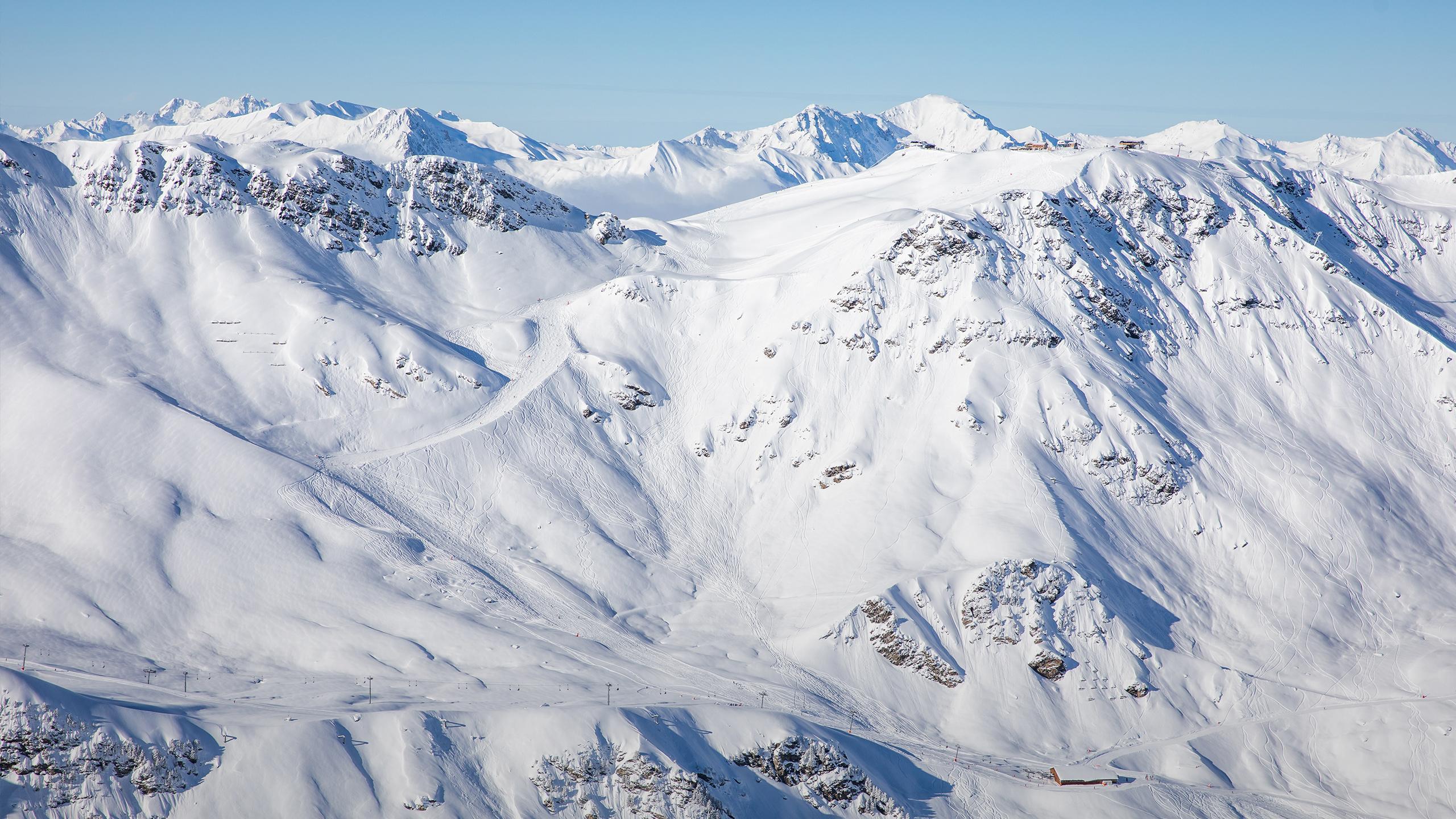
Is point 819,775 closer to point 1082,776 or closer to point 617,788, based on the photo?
point 617,788

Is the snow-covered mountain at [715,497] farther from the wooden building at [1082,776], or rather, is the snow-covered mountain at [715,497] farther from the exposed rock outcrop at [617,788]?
the wooden building at [1082,776]

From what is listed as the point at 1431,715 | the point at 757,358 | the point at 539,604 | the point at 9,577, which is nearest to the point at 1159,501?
the point at 1431,715

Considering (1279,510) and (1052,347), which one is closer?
(1279,510)

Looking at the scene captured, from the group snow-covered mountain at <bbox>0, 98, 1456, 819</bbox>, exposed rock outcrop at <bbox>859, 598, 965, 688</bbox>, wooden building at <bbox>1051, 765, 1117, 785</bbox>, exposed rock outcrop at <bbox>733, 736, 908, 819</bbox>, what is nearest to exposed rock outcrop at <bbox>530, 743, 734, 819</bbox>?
snow-covered mountain at <bbox>0, 98, 1456, 819</bbox>

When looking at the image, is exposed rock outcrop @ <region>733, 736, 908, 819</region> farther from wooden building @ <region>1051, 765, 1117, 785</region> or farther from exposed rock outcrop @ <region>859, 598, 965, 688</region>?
exposed rock outcrop @ <region>859, 598, 965, 688</region>

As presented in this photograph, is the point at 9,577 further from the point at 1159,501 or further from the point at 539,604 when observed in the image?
the point at 1159,501

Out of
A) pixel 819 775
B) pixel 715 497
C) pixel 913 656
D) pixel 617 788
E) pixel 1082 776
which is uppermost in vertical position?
pixel 715 497

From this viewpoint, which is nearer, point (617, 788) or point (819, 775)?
point (617, 788)

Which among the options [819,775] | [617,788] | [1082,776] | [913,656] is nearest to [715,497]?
[913,656]
